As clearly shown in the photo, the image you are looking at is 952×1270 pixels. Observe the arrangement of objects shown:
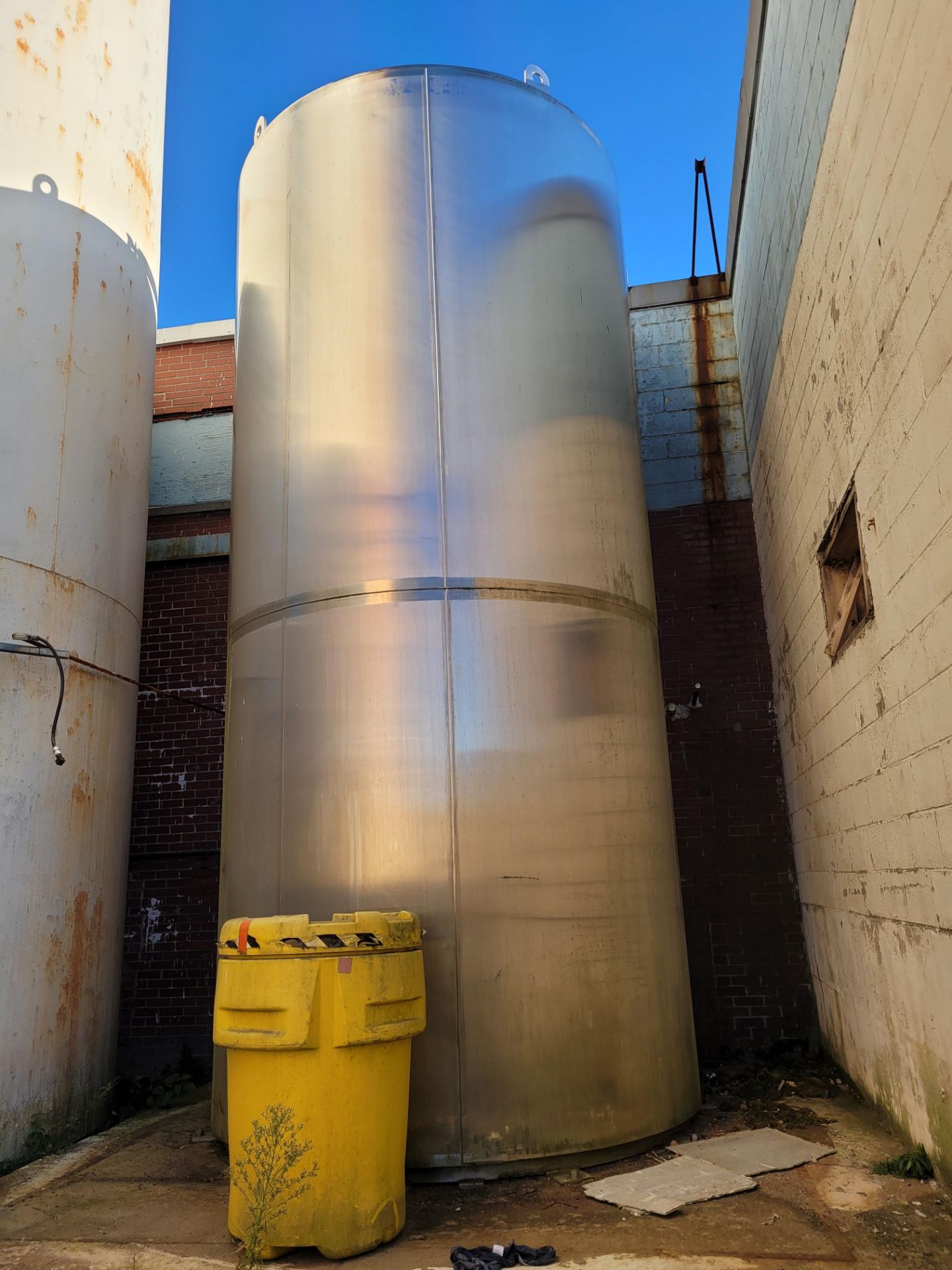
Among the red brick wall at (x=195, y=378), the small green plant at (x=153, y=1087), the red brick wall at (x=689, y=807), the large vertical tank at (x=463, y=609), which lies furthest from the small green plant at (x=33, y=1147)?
the red brick wall at (x=195, y=378)

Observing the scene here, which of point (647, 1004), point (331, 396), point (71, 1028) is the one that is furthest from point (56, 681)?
point (647, 1004)

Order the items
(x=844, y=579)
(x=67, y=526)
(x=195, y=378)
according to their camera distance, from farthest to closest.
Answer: (x=195, y=378), (x=67, y=526), (x=844, y=579)

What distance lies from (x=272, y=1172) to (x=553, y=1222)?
1193mm

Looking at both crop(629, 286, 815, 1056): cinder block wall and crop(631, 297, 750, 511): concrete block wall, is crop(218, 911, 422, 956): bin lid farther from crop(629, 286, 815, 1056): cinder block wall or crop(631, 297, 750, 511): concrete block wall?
crop(631, 297, 750, 511): concrete block wall

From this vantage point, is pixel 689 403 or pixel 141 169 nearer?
pixel 141 169

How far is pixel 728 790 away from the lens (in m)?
7.52

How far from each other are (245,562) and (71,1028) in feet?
9.86

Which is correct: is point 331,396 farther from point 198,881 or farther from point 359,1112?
point 198,881

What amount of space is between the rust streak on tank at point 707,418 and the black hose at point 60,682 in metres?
5.29

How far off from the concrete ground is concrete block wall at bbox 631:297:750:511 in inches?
201

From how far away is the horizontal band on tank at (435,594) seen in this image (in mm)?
5055

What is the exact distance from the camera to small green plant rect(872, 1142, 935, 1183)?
420 centimetres

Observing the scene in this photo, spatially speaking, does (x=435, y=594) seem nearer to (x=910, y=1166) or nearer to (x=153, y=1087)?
(x=910, y=1166)

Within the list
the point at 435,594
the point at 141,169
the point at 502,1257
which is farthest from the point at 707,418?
the point at 502,1257
